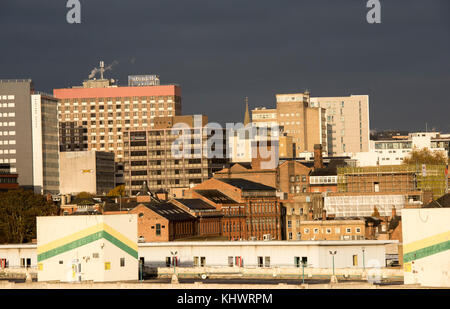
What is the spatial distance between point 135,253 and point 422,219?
32.3 metres

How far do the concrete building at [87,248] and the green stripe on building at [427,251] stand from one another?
30341 mm

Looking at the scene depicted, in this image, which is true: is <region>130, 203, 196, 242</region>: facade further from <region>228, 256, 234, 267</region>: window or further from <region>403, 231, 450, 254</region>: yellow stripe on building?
<region>403, 231, 450, 254</region>: yellow stripe on building

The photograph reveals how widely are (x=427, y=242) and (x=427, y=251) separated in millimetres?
865

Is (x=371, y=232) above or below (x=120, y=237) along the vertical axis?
below

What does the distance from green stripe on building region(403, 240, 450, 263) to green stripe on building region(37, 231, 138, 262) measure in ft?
99.5

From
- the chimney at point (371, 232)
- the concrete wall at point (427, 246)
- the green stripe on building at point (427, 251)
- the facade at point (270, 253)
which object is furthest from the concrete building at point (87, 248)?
A: the chimney at point (371, 232)

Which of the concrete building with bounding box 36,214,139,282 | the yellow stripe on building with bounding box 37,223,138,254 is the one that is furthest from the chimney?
the yellow stripe on building with bounding box 37,223,138,254

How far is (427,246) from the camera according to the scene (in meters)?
107

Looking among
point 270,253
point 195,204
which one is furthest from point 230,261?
point 195,204

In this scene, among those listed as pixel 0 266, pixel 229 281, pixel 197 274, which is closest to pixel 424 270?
pixel 229 281

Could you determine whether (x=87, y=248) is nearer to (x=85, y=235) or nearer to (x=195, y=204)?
(x=85, y=235)

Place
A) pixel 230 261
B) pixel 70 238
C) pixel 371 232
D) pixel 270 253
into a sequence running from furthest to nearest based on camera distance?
1. pixel 371 232
2. pixel 230 261
3. pixel 270 253
4. pixel 70 238

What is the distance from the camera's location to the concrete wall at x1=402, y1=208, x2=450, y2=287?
348 feet
